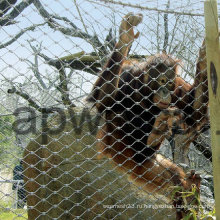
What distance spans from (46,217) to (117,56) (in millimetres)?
1420

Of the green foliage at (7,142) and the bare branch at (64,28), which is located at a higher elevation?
the bare branch at (64,28)

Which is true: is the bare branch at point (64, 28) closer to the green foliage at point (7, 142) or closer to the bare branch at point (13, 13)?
the bare branch at point (13, 13)

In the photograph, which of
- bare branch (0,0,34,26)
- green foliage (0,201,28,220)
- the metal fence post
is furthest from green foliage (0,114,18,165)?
the metal fence post

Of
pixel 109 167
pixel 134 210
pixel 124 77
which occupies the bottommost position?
pixel 134 210

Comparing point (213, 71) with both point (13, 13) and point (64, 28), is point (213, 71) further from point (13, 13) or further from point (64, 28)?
point (13, 13)

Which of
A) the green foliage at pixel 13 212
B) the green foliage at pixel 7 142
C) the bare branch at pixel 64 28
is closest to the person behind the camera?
the green foliage at pixel 13 212

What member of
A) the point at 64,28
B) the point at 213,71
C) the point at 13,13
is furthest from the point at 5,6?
the point at 213,71

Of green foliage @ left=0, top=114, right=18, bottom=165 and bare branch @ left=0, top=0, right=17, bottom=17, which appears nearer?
bare branch @ left=0, top=0, right=17, bottom=17

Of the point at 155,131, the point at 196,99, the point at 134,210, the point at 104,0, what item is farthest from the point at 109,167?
the point at 104,0

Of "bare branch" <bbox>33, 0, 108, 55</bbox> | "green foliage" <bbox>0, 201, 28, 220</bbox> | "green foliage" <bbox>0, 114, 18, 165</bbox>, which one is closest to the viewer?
"green foliage" <bbox>0, 201, 28, 220</bbox>

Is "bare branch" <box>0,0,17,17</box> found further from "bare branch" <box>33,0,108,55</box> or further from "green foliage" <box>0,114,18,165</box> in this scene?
"green foliage" <box>0,114,18,165</box>

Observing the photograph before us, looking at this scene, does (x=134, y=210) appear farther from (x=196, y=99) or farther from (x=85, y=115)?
(x=196, y=99)

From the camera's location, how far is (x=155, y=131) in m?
2.02

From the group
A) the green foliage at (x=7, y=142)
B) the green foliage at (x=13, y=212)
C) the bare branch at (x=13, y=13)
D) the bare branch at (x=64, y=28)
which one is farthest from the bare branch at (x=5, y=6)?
the green foliage at (x=13, y=212)
